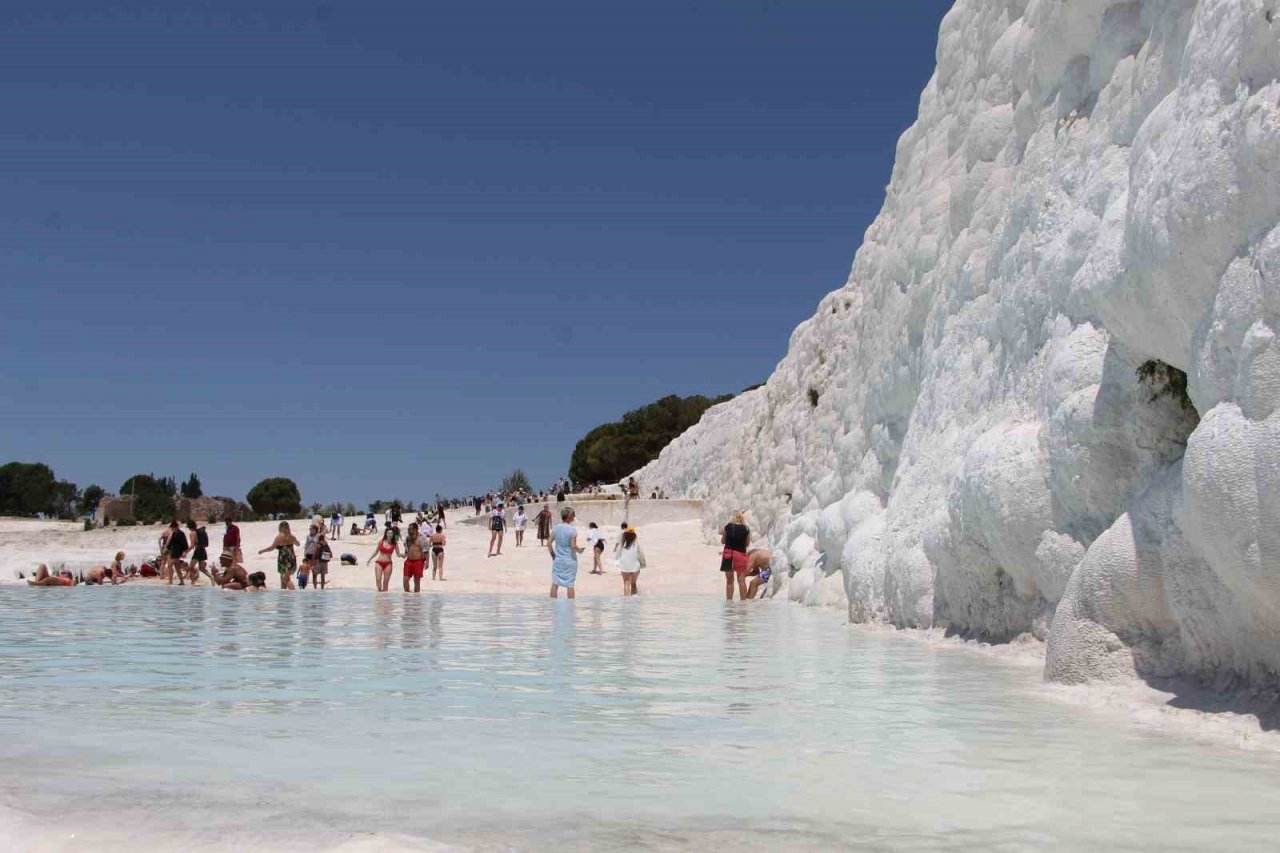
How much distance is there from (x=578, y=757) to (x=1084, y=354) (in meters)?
5.47

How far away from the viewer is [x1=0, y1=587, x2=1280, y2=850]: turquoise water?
342cm

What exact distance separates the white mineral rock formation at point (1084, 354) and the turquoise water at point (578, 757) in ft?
2.98

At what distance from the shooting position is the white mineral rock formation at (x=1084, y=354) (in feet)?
18.4

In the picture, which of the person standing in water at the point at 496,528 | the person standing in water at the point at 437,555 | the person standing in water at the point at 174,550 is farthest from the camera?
the person standing in water at the point at 496,528

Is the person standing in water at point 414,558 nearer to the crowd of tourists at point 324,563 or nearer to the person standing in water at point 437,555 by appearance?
the crowd of tourists at point 324,563

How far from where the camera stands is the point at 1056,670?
6.96 m

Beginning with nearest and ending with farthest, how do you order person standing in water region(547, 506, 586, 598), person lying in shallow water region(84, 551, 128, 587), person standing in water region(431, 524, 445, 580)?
1. person standing in water region(547, 506, 586, 598)
2. person lying in shallow water region(84, 551, 128, 587)
3. person standing in water region(431, 524, 445, 580)

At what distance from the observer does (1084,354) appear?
332 inches

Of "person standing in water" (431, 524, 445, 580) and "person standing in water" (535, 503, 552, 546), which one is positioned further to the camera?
"person standing in water" (535, 503, 552, 546)

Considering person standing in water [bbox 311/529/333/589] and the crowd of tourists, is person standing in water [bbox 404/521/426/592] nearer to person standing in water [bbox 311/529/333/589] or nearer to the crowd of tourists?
the crowd of tourists

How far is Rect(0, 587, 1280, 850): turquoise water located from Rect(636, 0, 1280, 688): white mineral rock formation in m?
0.91

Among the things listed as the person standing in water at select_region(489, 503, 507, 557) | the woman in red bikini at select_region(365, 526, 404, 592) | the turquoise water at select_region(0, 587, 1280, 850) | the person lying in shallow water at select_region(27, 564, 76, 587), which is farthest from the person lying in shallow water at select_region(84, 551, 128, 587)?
the turquoise water at select_region(0, 587, 1280, 850)

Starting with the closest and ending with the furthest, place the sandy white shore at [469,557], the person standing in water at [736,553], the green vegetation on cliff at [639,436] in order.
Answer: the person standing in water at [736,553] → the sandy white shore at [469,557] → the green vegetation on cliff at [639,436]

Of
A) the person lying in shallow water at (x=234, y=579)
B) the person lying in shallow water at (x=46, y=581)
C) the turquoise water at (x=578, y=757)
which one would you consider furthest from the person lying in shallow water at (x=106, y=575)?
the turquoise water at (x=578, y=757)
